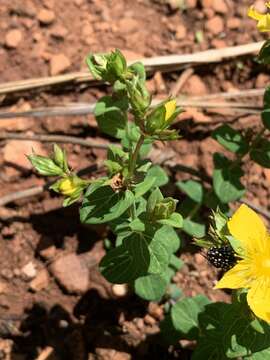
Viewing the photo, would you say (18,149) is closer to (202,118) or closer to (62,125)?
(62,125)

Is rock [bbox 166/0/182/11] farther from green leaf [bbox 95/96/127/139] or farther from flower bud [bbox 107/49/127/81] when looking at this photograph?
flower bud [bbox 107/49/127/81]

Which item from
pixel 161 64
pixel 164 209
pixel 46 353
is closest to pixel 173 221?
pixel 164 209

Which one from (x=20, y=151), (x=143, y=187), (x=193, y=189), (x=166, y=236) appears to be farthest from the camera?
(x=20, y=151)

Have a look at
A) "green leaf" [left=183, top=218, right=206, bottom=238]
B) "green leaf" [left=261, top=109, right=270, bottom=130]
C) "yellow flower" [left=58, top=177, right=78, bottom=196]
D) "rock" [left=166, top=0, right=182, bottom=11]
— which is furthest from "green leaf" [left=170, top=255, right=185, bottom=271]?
"rock" [left=166, top=0, right=182, bottom=11]

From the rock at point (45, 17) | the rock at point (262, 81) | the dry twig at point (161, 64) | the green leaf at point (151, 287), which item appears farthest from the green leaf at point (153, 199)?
the rock at point (45, 17)

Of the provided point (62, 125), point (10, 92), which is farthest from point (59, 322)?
point (10, 92)

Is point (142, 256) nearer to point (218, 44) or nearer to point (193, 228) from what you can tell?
point (193, 228)

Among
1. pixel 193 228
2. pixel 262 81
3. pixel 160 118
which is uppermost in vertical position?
pixel 160 118

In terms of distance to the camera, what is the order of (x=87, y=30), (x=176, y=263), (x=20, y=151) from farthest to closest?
(x=87, y=30), (x=20, y=151), (x=176, y=263)
